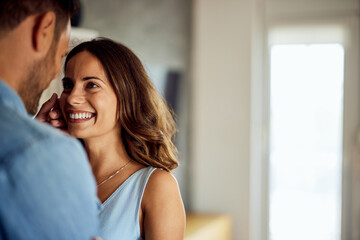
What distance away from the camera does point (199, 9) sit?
5078 millimetres

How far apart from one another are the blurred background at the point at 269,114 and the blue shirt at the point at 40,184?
3.87 m

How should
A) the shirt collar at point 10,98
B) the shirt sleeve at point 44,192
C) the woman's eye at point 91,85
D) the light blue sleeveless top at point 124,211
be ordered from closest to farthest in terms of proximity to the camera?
the shirt sleeve at point 44,192
the shirt collar at point 10,98
the light blue sleeveless top at point 124,211
the woman's eye at point 91,85

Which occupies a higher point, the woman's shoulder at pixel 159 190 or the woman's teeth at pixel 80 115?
the woman's teeth at pixel 80 115

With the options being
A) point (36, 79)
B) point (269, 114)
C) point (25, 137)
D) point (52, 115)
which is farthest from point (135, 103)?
point (269, 114)

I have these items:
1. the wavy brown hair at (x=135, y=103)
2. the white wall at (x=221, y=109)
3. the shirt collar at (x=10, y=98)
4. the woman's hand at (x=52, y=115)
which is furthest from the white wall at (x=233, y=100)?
the shirt collar at (x=10, y=98)

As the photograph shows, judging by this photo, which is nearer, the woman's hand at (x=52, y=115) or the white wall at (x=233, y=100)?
the woman's hand at (x=52, y=115)

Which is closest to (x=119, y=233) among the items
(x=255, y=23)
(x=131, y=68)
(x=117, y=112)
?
(x=117, y=112)

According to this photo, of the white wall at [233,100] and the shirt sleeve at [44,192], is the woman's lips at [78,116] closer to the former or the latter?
the shirt sleeve at [44,192]

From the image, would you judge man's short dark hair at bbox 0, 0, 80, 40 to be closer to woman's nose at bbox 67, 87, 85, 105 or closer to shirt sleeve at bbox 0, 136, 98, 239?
shirt sleeve at bbox 0, 136, 98, 239

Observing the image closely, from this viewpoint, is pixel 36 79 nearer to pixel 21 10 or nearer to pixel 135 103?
pixel 21 10

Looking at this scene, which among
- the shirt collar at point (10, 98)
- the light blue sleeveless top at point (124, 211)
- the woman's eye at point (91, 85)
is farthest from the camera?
the woman's eye at point (91, 85)

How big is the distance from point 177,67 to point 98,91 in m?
3.25

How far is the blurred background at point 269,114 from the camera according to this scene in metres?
4.85

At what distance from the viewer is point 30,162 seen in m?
0.74
